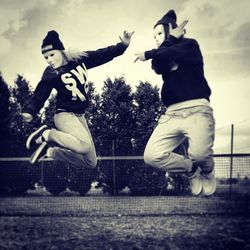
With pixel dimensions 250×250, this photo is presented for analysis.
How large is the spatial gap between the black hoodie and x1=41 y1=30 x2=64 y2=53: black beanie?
39.0 inches

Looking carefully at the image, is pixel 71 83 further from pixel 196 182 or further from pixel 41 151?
pixel 196 182

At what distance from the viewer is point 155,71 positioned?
3.76m

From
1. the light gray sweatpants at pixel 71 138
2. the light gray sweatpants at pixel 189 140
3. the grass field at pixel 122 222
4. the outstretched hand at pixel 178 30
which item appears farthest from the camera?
the light gray sweatpants at pixel 71 138

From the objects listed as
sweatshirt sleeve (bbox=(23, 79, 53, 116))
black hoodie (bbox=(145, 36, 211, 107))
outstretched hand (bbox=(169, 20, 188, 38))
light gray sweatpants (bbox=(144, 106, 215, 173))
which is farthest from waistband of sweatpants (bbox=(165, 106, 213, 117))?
sweatshirt sleeve (bbox=(23, 79, 53, 116))

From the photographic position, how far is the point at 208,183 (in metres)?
3.64

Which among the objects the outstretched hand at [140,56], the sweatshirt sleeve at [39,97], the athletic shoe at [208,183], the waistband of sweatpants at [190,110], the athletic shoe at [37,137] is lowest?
the athletic shoe at [208,183]

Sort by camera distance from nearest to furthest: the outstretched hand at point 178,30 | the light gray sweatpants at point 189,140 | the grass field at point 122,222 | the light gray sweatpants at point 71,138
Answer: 1. the grass field at point 122,222
2. the light gray sweatpants at point 189,140
3. the outstretched hand at point 178,30
4. the light gray sweatpants at point 71,138

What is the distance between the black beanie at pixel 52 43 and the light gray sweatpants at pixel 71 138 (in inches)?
29.3

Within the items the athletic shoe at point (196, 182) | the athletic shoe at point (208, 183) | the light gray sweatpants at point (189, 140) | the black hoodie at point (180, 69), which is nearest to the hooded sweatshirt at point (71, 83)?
the black hoodie at point (180, 69)

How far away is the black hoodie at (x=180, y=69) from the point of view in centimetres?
358

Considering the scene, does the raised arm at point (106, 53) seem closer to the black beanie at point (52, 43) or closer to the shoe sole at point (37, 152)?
the black beanie at point (52, 43)

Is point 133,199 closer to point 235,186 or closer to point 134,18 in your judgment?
point 235,186

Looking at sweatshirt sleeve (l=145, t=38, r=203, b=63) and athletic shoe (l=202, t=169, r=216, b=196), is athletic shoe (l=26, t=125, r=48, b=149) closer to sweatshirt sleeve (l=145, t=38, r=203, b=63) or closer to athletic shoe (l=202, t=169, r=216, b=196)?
sweatshirt sleeve (l=145, t=38, r=203, b=63)

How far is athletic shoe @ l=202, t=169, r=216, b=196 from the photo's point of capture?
143 inches
